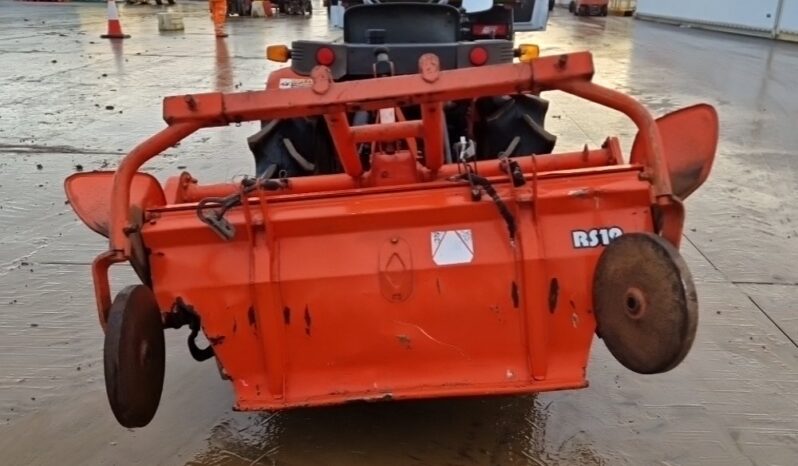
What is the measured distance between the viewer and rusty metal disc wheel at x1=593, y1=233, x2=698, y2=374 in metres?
1.96

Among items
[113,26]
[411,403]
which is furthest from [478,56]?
A: [113,26]

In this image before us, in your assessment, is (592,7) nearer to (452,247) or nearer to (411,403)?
(411,403)

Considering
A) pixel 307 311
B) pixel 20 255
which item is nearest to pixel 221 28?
pixel 20 255

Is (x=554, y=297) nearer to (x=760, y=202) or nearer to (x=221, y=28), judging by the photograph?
(x=760, y=202)

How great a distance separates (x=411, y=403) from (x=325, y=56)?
1.50m

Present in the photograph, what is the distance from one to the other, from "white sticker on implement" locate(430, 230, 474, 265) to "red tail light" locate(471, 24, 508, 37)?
2.38 metres

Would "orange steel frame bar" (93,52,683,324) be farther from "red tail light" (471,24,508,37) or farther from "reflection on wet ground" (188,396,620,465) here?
"red tail light" (471,24,508,37)

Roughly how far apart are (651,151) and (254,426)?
168 cm

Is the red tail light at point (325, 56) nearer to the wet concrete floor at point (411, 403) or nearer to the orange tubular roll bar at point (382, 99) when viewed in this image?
the orange tubular roll bar at point (382, 99)

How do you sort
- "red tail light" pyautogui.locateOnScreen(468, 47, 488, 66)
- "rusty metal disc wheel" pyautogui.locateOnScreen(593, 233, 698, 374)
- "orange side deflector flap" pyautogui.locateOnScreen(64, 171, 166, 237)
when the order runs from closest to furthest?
"rusty metal disc wheel" pyautogui.locateOnScreen(593, 233, 698, 374)
"orange side deflector flap" pyautogui.locateOnScreen(64, 171, 166, 237)
"red tail light" pyautogui.locateOnScreen(468, 47, 488, 66)

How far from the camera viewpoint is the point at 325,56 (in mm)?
3197

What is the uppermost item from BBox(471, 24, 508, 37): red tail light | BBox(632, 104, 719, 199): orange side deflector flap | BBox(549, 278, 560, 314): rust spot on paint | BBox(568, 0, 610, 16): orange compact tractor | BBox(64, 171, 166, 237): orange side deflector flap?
BBox(471, 24, 508, 37): red tail light

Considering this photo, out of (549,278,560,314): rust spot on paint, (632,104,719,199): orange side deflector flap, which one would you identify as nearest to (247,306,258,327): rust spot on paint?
(549,278,560,314): rust spot on paint

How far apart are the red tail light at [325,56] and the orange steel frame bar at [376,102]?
0.96 metres
